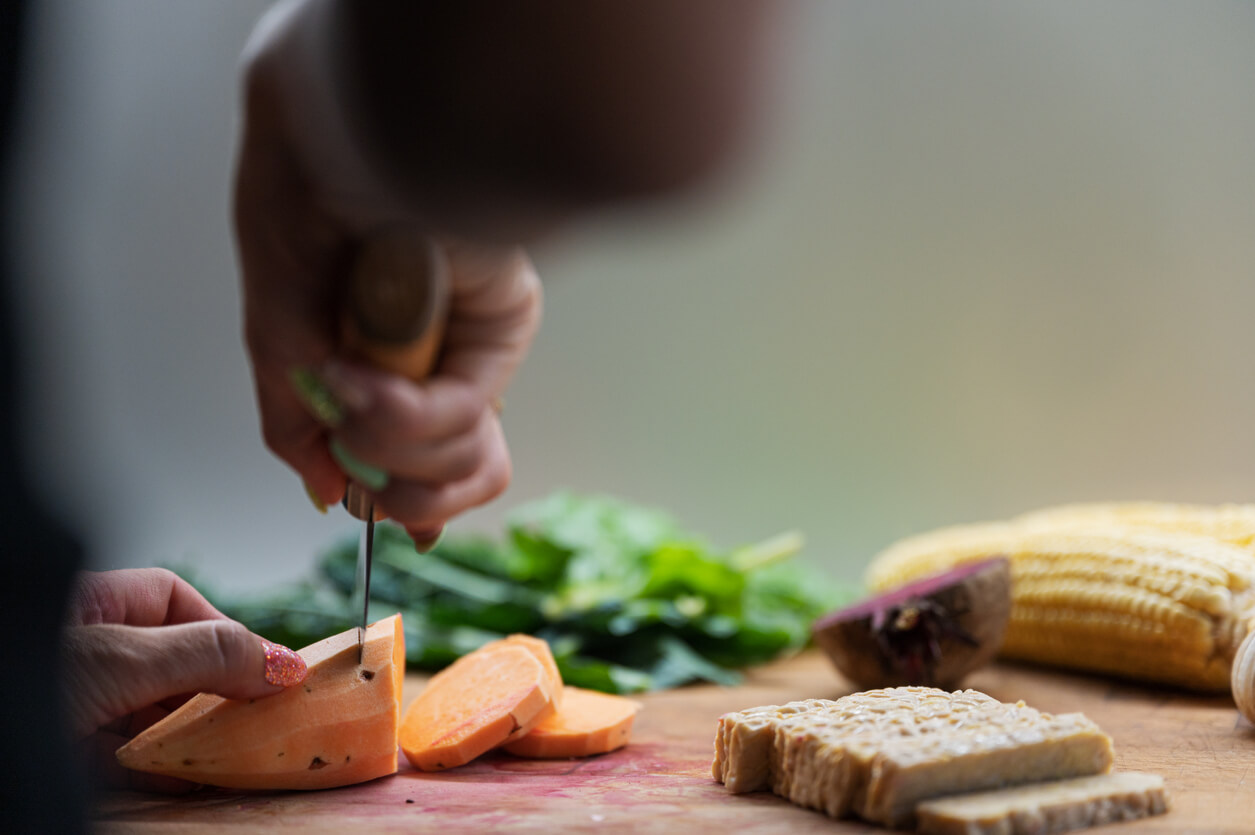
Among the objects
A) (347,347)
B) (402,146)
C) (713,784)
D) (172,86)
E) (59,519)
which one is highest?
(172,86)

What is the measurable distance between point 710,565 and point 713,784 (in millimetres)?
1278

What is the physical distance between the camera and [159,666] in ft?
3.74

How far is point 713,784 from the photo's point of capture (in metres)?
1.32

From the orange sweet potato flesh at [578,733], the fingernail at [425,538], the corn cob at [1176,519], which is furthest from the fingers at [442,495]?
the corn cob at [1176,519]

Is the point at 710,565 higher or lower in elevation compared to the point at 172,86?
lower

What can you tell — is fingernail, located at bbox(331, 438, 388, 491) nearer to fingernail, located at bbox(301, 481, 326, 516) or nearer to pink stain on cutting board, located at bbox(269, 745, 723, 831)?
fingernail, located at bbox(301, 481, 326, 516)

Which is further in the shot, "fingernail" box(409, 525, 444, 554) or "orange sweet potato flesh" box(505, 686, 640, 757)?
"orange sweet potato flesh" box(505, 686, 640, 757)

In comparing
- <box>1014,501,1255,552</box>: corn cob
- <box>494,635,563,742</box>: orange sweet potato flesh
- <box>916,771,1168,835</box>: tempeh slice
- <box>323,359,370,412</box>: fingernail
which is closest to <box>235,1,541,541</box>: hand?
<box>323,359,370,412</box>: fingernail

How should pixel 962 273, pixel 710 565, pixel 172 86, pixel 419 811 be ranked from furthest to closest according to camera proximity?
pixel 962 273
pixel 710 565
pixel 172 86
pixel 419 811

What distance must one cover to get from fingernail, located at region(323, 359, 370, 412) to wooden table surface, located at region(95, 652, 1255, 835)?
1.57 ft

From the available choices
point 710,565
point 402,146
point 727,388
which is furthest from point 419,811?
point 727,388

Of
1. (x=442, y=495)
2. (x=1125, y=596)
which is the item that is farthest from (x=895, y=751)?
(x=1125, y=596)

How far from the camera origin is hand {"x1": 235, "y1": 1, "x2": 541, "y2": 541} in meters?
0.97

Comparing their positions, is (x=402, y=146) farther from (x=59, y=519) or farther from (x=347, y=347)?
(x=59, y=519)
